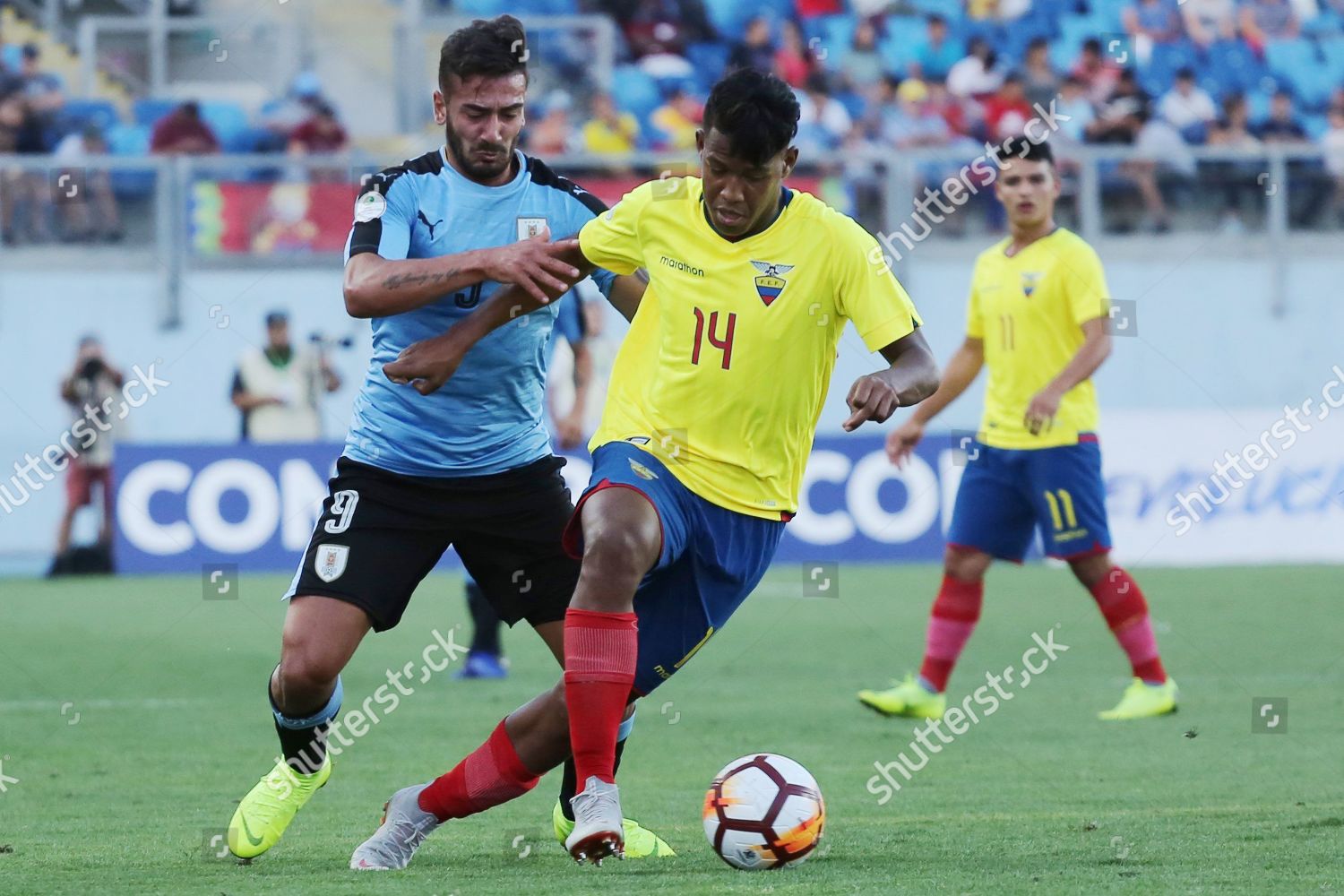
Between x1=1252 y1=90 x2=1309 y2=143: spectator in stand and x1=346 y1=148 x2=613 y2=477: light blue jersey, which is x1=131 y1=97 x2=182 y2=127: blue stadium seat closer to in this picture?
x1=1252 y1=90 x2=1309 y2=143: spectator in stand

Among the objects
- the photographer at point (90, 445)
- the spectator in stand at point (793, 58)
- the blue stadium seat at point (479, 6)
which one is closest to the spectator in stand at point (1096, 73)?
the spectator in stand at point (793, 58)

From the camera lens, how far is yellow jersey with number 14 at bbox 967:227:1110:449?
8.06 m

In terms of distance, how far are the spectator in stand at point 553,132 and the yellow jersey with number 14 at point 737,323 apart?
12896 mm

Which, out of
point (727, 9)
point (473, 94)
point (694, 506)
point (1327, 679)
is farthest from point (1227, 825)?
point (727, 9)

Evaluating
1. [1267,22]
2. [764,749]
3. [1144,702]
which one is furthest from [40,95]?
[1144,702]

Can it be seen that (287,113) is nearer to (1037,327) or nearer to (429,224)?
(1037,327)

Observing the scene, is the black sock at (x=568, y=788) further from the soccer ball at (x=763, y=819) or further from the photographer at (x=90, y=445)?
the photographer at (x=90, y=445)

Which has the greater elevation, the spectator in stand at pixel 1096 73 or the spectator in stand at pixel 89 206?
the spectator in stand at pixel 1096 73

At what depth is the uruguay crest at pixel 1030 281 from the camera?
8211 mm

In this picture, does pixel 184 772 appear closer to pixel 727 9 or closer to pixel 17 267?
pixel 17 267

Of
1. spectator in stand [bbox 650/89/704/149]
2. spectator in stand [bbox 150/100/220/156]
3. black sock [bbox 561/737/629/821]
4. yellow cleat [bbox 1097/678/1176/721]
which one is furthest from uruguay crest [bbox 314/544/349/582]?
spectator in stand [bbox 650/89/704/149]

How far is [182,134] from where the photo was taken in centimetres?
1708

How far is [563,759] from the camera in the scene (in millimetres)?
4727

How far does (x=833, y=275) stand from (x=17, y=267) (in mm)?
13973
